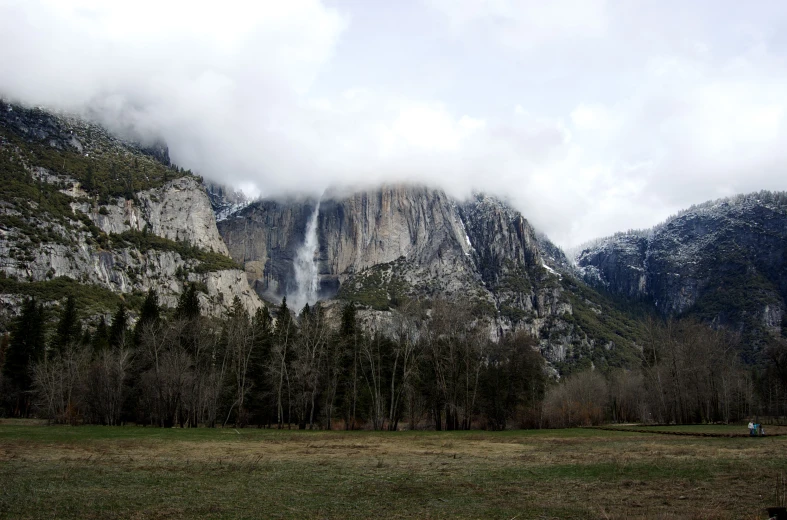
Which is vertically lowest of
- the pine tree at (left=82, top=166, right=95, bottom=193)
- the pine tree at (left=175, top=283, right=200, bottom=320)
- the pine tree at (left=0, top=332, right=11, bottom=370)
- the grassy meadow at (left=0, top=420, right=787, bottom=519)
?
the grassy meadow at (left=0, top=420, right=787, bottom=519)

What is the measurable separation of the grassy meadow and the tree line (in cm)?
3222

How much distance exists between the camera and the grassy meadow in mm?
14875

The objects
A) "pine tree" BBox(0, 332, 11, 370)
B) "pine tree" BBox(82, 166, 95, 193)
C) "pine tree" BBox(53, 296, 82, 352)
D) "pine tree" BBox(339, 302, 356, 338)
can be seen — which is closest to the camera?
"pine tree" BBox(339, 302, 356, 338)

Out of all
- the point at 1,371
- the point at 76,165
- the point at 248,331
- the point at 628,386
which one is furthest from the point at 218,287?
the point at 628,386

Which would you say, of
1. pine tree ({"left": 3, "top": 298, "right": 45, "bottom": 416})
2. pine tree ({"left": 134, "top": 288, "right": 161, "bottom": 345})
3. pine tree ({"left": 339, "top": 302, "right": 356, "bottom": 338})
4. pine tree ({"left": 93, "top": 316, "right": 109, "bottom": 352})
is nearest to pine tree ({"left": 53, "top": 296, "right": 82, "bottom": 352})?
pine tree ({"left": 3, "top": 298, "right": 45, "bottom": 416})

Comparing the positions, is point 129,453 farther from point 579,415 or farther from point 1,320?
point 1,320

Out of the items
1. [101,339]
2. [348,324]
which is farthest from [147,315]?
[348,324]

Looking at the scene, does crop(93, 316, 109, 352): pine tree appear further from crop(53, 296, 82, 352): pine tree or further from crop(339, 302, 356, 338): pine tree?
crop(339, 302, 356, 338): pine tree

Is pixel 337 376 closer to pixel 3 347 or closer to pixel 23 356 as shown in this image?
pixel 23 356

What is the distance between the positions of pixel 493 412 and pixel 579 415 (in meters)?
23.1

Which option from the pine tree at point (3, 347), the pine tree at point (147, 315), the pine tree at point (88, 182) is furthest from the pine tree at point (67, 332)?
the pine tree at point (88, 182)

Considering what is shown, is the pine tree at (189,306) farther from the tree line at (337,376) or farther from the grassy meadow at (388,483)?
the grassy meadow at (388,483)

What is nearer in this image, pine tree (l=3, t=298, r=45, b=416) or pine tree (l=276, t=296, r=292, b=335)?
pine tree (l=276, t=296, r=292, b=335)

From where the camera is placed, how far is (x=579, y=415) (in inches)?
3322
